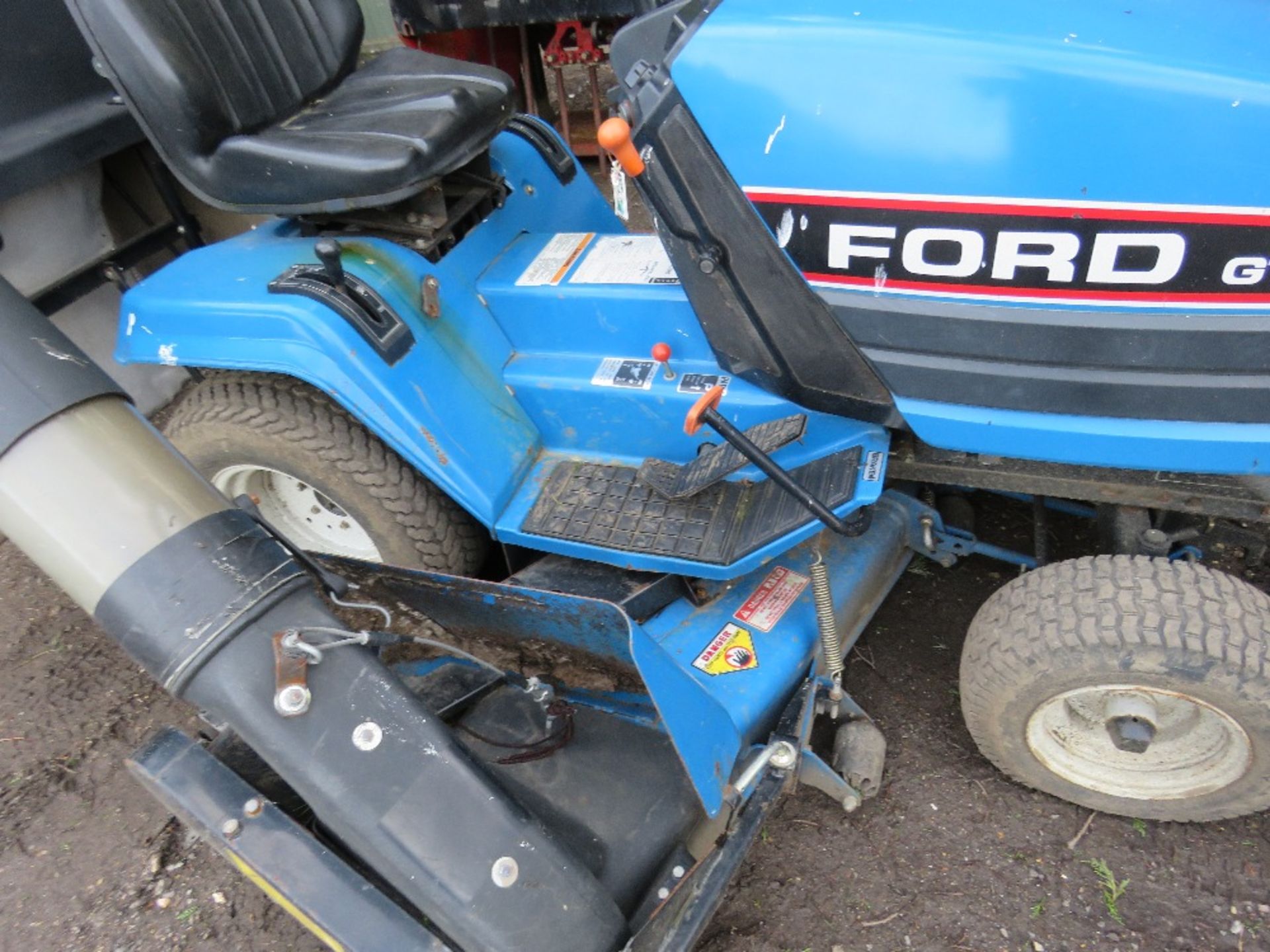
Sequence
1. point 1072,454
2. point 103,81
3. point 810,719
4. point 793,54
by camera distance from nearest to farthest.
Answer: point 793,54 < point 1072,454 < point 810,719 < point 103,81

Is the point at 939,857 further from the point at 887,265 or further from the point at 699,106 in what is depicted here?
the point at 699,106

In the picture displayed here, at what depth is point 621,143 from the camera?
137cm

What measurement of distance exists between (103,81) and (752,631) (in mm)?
2084

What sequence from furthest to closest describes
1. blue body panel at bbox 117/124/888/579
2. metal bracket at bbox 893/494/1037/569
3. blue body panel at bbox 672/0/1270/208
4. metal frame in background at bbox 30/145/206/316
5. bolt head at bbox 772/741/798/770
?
metal frame in background at bbox 30/145/206/316, metal bracket at bbox 893/494/1037/569, blue body panel at bbox 117/124/888/579, bolt head at bbox 772/741/798/770, blue body panel at bbox 672/0/1270/208

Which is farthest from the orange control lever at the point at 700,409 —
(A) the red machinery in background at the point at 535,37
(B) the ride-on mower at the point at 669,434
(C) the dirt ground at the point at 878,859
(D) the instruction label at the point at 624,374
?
(A) the red machinery in background at the point at 535,37

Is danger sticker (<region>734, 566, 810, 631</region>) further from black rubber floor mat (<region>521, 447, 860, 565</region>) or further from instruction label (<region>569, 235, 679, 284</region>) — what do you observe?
instruction label (<region>569, 235, 679, 284</region>)

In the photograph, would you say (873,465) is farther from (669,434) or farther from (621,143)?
(621,143)

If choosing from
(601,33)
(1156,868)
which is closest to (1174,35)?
(1156,868)

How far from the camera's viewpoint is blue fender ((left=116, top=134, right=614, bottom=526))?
1808 millimetres

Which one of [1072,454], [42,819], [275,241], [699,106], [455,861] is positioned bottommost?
[42,819]

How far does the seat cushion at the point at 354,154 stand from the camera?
183cm

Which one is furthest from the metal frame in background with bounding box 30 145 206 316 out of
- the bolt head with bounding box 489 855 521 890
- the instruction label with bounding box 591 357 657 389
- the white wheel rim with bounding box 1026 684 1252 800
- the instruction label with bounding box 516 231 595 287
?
the white wheel rim with bounding box 1026 684 1252 800

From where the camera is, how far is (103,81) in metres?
2.34

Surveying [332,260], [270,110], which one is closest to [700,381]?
[332,260]
